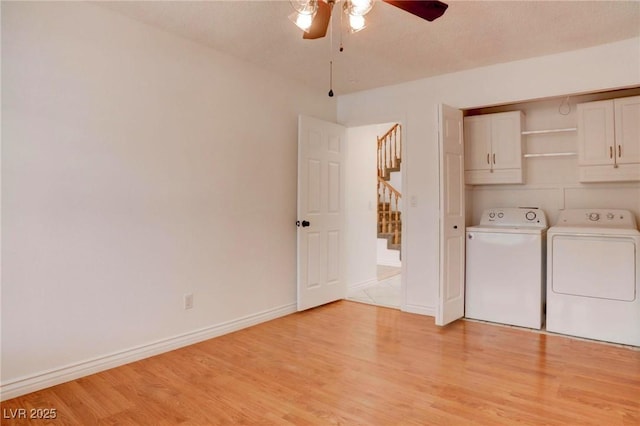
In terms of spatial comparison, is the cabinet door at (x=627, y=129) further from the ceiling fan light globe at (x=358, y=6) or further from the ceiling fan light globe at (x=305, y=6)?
the ceiling fan light globe at (x=305, y=6)

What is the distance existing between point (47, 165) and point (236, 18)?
1.59 metres

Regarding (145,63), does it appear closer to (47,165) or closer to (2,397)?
(47,165)

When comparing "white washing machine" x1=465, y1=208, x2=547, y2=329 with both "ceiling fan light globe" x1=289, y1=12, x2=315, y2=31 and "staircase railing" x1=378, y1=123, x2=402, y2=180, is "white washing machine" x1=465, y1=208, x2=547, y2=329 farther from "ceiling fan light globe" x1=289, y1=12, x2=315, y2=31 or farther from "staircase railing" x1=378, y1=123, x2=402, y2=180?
"staircase railing" x1=378, y1=123, x2=402, y2=180

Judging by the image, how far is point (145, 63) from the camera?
114 inches

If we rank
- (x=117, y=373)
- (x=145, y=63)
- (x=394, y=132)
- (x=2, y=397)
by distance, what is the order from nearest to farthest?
(x=2, y=397)
(x=117, y=373)
(x=145, y=63)
(x=394, y=132)

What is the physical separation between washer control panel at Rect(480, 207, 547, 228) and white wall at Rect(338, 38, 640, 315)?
0.66 meters

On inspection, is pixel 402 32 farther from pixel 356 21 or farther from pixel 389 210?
pixel 389 210

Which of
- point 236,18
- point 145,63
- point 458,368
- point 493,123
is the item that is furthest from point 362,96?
point 458,368

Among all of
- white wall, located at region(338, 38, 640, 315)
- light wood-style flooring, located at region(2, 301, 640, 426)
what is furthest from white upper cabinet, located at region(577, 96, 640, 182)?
light wood-style flooring, located at region(2, 301, 640, 426)

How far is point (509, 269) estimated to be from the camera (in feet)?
12.3

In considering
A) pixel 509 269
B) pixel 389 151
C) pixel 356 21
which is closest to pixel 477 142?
pixel 509 269

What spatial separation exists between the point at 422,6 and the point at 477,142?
2480 mm

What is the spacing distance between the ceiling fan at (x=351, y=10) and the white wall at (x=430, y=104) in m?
1.90

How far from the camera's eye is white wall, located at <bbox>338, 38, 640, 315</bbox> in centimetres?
341
